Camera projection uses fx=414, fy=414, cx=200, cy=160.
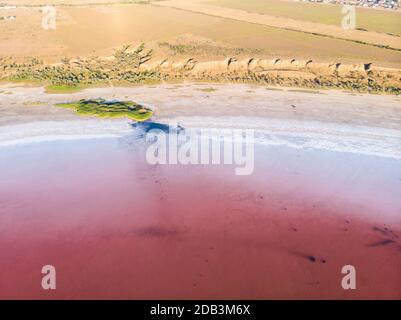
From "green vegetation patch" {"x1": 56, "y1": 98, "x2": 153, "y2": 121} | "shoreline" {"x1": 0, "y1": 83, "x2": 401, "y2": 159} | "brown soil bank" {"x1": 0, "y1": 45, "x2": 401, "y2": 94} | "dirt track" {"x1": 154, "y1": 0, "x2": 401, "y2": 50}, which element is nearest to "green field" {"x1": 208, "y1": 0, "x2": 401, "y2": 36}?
"dirt track" {"x1": 154, "y1": 0, "x2": 401, "y2": 50}

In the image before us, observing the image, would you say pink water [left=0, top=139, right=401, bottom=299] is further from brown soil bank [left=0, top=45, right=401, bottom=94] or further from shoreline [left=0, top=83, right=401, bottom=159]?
brown soil bank [left=0, top=45, right=401, bottom=94]

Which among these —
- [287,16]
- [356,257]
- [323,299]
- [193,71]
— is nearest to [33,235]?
[323,299]

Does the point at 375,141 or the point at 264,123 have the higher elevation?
the point at 264,123

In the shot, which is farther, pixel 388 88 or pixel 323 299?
pixel 388 88

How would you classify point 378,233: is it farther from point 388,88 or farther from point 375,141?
point 388,88

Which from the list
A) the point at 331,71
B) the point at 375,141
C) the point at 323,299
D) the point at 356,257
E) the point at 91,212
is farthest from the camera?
the point at 331,71

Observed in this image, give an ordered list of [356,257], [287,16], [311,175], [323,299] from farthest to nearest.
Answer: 1. [287,16]
2. [311,175]
3. [356,257]
4. [323,299]
